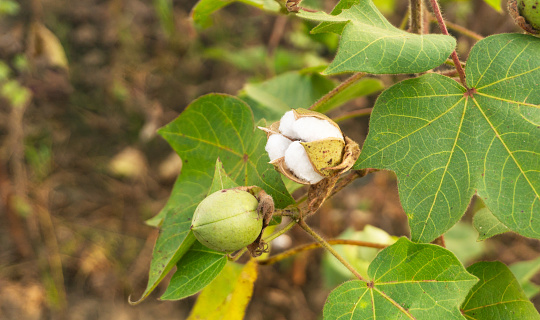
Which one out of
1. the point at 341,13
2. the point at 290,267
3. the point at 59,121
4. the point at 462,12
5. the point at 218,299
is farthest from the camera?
the point at 462,12

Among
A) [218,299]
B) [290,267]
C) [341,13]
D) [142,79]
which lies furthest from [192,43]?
[341,13]

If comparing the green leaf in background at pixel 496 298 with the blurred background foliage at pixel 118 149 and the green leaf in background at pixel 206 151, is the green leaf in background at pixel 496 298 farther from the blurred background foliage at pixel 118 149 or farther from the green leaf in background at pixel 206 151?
the blurred background foliage at pixel 118 149

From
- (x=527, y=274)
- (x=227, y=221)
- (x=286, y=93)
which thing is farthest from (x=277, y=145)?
(x=527, y=274)

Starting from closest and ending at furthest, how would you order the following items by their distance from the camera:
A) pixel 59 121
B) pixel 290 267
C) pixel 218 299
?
pixel 218 299 → pixel 290 267 → pixel 59 121

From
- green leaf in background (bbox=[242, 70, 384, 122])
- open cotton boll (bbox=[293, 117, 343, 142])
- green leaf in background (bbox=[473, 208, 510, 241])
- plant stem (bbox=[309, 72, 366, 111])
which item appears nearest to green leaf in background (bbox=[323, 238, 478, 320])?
green leaf in background (bbox=[473, 208, 510, 241])

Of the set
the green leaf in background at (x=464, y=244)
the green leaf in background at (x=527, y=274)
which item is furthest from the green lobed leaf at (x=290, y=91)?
the green leaf in background at (x=464, y=244)

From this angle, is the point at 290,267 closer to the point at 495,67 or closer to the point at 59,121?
the point at 59,121
